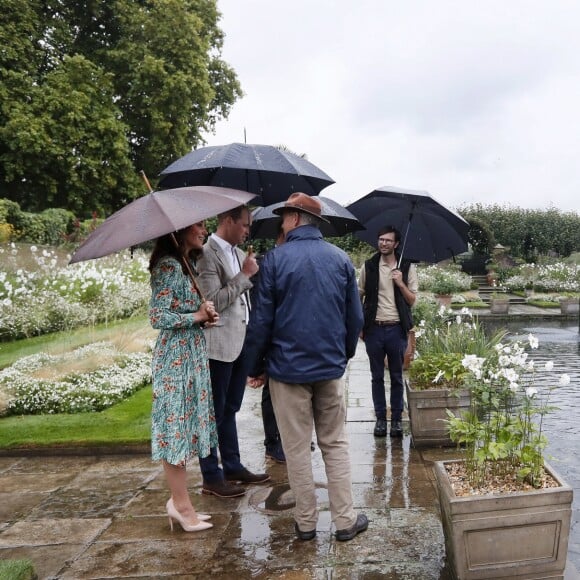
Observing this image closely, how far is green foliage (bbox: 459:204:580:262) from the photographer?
1494 inches

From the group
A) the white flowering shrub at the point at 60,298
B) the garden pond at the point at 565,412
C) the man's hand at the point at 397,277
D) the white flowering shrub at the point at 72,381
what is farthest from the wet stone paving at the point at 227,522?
the white flowering shrub at the point at 60,298

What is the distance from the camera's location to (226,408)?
4.31 meters

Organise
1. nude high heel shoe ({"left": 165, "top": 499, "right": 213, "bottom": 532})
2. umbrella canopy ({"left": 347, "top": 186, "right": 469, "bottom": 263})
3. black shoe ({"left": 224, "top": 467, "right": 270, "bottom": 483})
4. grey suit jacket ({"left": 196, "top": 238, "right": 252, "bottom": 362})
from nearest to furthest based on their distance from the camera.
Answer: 1. nude high heel shoe ({"left": 165, "top": 499, "right": 213, "bottom": 532})
2. grey suit jacket ({"left": 196, "top": 238, "right": 252, "bottom": 362})
3. black shoe ({"left": 224, "top": 467, "right": 270, "bottom": 483})
4. umbrella canopy ({"left": 347, "top": 186, "right": 469, "bottom": 263})

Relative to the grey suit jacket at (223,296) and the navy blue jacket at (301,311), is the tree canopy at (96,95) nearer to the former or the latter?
the grey suit jacket at (223,296)

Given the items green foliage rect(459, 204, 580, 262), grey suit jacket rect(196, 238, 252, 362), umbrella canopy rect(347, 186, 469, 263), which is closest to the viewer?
grey suit jacket rect(196, 238, 252, 362)

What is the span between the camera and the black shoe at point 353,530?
3.45 meters

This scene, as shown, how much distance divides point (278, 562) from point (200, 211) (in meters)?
1.90

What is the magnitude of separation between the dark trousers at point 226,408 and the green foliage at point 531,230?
35.4 m

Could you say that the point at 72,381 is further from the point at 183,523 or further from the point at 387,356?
the point at 183,523

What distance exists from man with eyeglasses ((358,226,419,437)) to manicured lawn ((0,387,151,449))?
216 centimetres

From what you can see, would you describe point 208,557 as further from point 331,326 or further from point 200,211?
point 200,211

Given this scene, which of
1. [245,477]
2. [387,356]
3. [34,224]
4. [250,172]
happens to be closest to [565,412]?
[387,356]

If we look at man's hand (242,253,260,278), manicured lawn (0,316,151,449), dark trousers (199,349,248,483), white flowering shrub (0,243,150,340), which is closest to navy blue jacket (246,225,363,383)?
man's hand (242,253,260,278)

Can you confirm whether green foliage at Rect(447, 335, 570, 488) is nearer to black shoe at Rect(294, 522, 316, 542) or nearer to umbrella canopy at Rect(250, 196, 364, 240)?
black shoe at Rect(294, 522, 316, 542)
